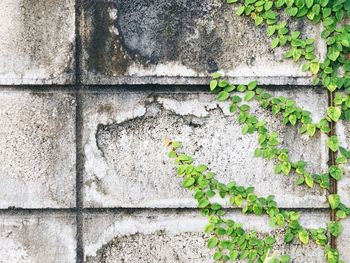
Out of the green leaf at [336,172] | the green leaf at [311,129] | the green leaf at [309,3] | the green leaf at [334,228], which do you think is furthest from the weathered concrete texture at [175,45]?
the green leaf at [334,228]

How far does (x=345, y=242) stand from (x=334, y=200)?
227mm

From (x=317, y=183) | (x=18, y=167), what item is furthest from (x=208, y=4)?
(x=18, y=167)

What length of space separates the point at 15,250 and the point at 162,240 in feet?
2.33

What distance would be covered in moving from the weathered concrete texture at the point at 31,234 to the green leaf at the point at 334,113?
133 centimetres

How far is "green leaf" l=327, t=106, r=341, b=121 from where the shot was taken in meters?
2.59

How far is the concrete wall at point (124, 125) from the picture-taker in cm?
260

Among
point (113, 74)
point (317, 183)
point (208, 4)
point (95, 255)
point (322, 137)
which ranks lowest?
point (95, 255)

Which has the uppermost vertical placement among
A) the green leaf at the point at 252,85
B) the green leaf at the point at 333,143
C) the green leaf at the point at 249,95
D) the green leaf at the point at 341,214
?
the green leaf at the point at 252,85

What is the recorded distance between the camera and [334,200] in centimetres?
260

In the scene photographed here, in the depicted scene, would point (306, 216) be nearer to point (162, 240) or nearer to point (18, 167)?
point (162, 240)

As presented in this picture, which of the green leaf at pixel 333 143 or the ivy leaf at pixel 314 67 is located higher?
the ivy leaf at pixel 314 67

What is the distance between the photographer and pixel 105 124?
8.59 ft

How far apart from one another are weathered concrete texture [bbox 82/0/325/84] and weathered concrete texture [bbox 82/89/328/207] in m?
0.11

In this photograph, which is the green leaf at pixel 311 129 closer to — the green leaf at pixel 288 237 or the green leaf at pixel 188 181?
the green leaf at pixel 288 237
